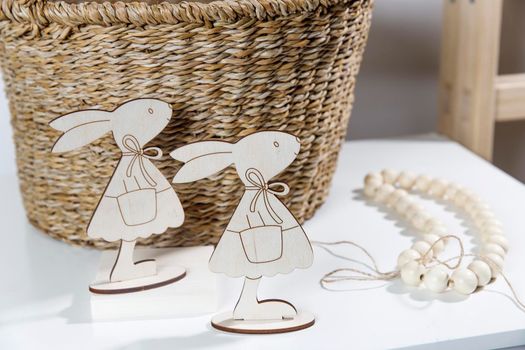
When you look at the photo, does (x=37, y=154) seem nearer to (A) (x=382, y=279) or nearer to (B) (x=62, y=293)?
(B) (x=62, y=293)

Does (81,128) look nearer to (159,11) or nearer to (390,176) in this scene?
(159,11)

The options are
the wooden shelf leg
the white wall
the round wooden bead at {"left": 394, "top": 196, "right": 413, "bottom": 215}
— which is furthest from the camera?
the white wall

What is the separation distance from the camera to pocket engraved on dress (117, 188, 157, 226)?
0.63 m

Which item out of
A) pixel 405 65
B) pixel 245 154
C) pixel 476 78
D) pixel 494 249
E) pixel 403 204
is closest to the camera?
pixel 245 154

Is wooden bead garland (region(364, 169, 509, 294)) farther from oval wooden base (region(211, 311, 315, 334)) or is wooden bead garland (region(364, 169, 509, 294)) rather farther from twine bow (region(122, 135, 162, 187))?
twine bow (region(122, 135, 162, 187))

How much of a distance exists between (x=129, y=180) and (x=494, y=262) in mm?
306

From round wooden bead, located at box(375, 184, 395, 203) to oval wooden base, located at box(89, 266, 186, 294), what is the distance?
0.86 feet

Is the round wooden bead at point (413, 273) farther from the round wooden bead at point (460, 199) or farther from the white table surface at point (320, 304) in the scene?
the round wooden bead at point (460, 199)

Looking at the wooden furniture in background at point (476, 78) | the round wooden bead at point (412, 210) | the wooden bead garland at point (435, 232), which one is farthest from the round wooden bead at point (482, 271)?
the wooden furniture in background at point (476, 78)

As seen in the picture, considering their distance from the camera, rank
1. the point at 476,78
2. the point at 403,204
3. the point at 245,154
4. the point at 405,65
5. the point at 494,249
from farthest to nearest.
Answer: the point at 405,65 < the point at 476,78 < the point at 403,204 < the point at 494,249 < the point at 245,154

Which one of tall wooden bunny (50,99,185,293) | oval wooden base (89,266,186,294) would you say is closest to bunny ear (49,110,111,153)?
tall wooden bunny (50,99,185,293)

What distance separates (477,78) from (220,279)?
47cm

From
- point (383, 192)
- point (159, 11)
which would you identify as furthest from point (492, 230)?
point (159, 11)

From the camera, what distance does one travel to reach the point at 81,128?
63 centimetres
